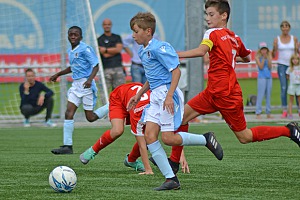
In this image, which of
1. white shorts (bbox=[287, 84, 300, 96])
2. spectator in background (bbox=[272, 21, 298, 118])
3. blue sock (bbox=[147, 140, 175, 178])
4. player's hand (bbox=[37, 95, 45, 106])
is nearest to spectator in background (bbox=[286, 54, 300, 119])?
white shorts (bbox=[287, 84, 300, 96])

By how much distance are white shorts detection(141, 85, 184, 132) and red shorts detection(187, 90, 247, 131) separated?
60cm

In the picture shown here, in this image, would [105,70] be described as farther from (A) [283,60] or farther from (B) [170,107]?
(B) [170,107]

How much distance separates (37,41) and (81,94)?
23.4 feet

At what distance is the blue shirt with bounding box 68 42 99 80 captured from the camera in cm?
1216

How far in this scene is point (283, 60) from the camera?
61.1 ft

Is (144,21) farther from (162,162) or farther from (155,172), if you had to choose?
(155,172)

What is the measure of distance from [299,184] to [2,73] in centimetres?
1272

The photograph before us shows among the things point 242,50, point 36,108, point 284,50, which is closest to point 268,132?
point 242,50

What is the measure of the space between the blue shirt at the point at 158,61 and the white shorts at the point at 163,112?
8cm

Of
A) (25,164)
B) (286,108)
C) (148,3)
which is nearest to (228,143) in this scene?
(25,164)

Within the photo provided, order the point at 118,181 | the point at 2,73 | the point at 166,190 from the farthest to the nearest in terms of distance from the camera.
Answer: the point at 2,73 < the point at 118,181 < the point at 166,190

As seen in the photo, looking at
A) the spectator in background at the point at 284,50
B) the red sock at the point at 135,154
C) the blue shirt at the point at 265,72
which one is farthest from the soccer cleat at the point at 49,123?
the red sock at the point at 135,154

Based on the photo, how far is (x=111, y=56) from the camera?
17609 millimetres

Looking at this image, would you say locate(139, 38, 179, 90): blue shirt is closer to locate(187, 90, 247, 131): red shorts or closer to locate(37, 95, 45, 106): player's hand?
locate(187, 90, 247, 131): red shorts
